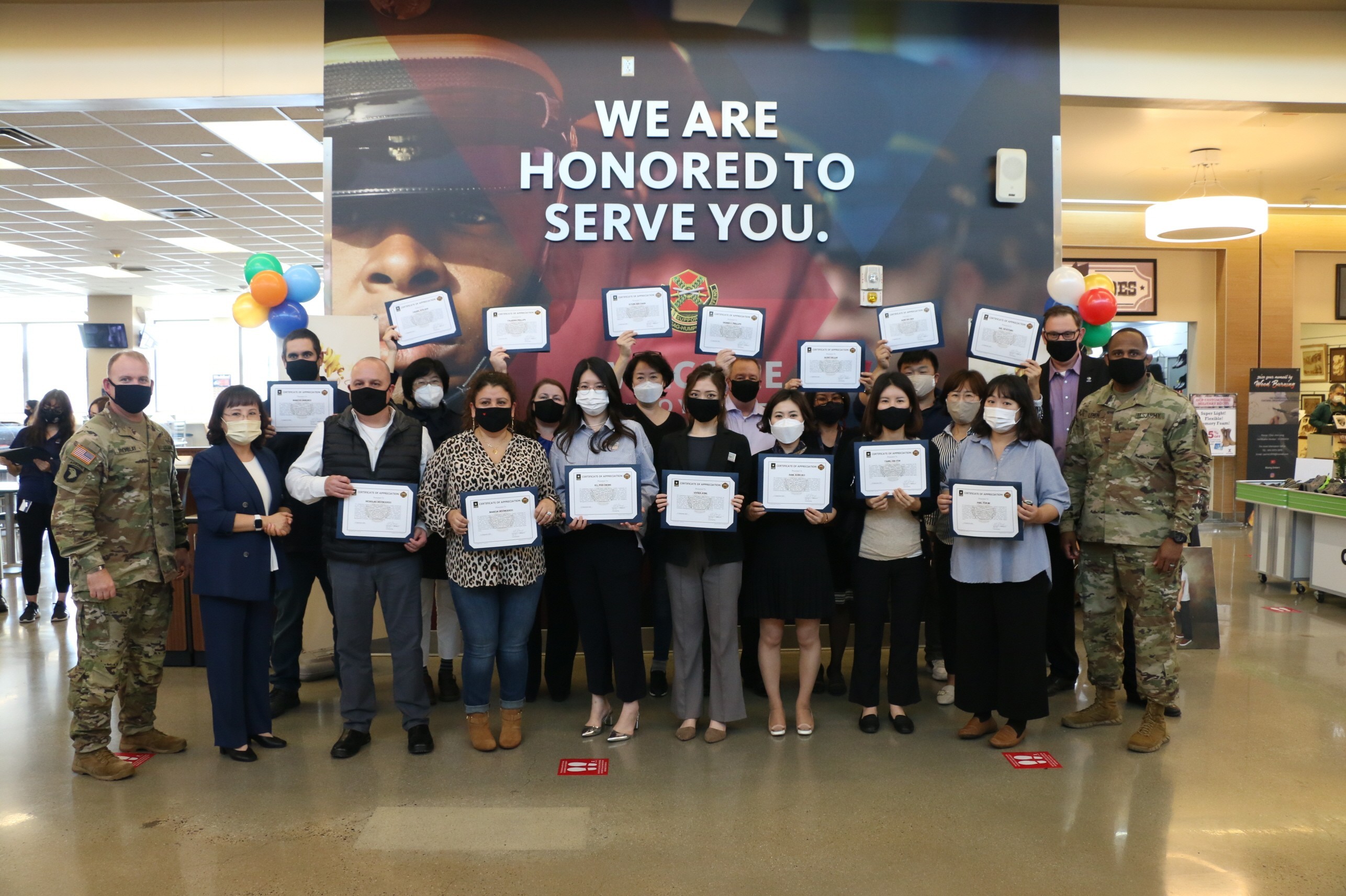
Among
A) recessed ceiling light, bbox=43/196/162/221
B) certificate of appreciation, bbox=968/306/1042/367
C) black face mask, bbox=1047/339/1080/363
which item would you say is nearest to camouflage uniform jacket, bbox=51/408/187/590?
certificate of appreciation, bbox=968/306/1042/367

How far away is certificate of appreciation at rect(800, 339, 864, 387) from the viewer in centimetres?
417

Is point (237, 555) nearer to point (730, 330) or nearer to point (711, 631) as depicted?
point (711, 631)

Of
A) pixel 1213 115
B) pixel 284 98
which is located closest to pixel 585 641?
pixel 284 98

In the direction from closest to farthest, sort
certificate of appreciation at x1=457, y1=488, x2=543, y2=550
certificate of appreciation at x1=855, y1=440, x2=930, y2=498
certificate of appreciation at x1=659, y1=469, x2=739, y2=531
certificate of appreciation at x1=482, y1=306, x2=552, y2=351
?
1. certificate of appreciation at x1=457, y1=488, x2=543, y2=550
2. certificate of appreciation at x1=659, y1=469, x2=739, y2=531
3. certificate of appreciation at x1=855, y1=440, x2=930, y2=498
4. certificate of appreciation at x1=482, y1=306, x2=552, y2=351

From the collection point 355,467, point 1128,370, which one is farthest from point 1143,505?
point 355,467

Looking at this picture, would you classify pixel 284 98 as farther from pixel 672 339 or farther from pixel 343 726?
pixel 343 726

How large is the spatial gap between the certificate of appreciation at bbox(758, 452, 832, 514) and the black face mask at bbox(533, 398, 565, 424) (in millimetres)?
981

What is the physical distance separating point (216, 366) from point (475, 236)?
57.1ft

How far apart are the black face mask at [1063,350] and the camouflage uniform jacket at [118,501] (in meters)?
4.03

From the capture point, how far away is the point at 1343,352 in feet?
38.3

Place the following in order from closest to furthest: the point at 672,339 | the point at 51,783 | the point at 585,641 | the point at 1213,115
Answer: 1. the point at 51,783
2. the point at 585,641
3. the point at 672,339
4. the point at 1213,115

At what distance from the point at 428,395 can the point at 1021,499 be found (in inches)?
106

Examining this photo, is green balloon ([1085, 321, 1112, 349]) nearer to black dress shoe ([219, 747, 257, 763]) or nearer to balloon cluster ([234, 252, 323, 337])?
balloon cluster ([234, 252, 323, 337])

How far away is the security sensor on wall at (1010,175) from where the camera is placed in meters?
5.29
